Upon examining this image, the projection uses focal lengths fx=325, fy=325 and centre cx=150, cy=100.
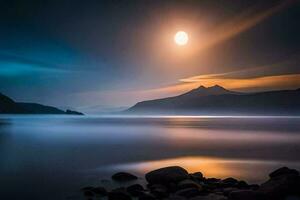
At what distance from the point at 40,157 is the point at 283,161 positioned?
28.8 metres

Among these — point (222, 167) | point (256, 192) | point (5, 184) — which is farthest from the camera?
point (222, 167)

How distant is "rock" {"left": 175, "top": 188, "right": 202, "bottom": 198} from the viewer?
17594 millimetres

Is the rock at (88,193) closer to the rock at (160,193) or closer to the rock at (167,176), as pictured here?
the rock at (160,193)

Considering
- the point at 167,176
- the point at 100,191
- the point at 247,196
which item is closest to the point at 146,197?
the point at 100,191

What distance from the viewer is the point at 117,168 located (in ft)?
106

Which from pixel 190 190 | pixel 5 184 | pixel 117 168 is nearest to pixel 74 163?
pixel 117 168

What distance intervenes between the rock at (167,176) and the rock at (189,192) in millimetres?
2390

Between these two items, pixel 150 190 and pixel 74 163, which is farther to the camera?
pixel 74 163

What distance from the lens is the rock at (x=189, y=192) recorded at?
57.7 ft

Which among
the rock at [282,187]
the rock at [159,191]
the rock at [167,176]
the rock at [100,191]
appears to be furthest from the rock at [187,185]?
the rock at [100,191]

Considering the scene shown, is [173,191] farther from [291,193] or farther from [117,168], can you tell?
[117,168]

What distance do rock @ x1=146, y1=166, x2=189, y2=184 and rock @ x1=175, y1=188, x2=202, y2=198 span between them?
239 centimetres

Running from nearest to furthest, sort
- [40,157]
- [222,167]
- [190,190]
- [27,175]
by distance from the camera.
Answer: [190,190]
[27,175]
[222,167]
[40,157]

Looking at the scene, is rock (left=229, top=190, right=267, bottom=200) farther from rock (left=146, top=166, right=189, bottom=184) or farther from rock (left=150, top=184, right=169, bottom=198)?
rock (left=146, top=166, right=189, bottom=184)
